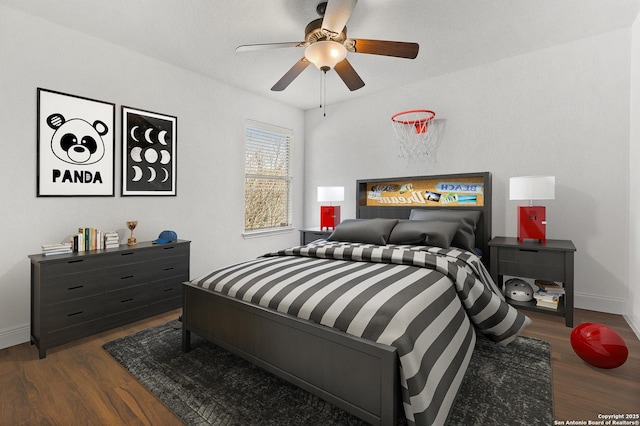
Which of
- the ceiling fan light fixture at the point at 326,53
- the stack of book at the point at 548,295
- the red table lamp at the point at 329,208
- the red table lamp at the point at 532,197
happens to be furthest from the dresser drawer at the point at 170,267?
the stack of book at the point at 548,295

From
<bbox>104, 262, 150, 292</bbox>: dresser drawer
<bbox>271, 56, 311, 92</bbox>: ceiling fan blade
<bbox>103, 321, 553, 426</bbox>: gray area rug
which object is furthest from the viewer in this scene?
<bbox>104, 262, 150, 292</bbox>: dresser drawer

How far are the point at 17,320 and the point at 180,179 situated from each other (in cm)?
182

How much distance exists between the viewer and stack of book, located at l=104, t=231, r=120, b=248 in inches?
109

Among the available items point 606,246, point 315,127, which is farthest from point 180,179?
point 606,246

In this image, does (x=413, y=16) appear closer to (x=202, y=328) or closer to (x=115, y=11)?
(x=115, y=11)

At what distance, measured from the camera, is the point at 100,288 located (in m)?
2.56

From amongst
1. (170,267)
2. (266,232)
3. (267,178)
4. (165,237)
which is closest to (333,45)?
(165,237)

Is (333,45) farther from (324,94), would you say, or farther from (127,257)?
(127,257)

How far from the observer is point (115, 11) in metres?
2.49

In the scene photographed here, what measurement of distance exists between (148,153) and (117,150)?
0.95 ft

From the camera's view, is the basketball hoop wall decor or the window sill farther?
the window sill

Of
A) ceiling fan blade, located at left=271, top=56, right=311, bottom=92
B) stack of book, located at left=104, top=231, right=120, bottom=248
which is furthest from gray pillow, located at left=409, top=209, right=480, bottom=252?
stack of book, located at left=104, top=231, right=120, bottom=248

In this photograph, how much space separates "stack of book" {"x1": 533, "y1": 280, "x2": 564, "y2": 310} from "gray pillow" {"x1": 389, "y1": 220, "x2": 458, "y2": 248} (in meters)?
0.92

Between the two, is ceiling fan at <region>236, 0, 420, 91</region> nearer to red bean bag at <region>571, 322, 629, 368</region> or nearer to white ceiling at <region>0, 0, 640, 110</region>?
white ceiling at <region>0, 0, 640, 110</region>
